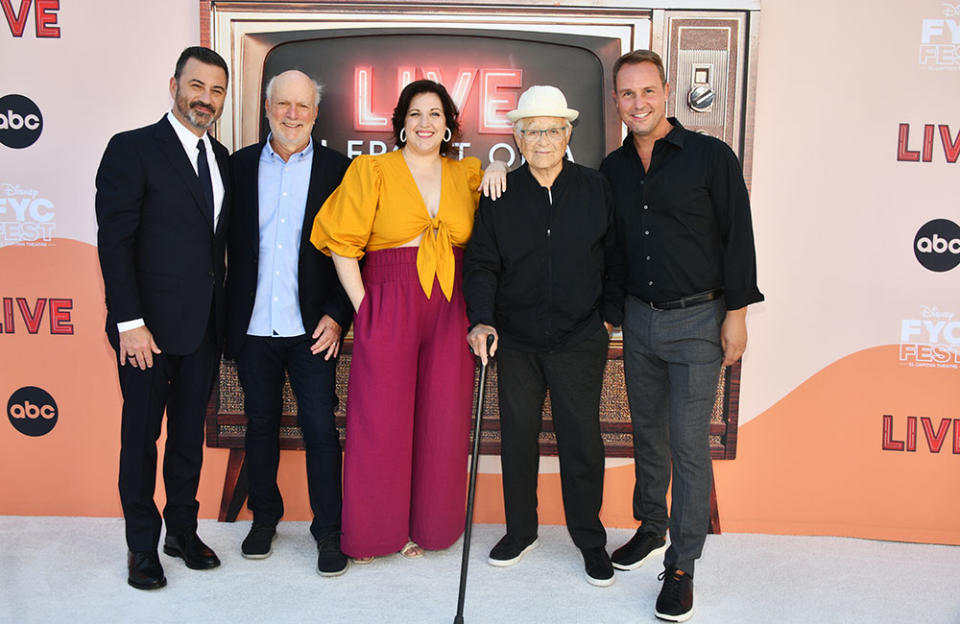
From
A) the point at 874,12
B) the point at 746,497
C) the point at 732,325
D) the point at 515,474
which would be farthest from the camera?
the point at 746,497

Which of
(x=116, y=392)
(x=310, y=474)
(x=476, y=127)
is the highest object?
(x=476, y=127)

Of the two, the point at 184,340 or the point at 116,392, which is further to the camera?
the point at 116,392

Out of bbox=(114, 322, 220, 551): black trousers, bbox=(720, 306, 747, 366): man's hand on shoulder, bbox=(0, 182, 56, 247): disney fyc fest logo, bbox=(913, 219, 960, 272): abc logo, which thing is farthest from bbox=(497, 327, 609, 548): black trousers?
bbox=(0, 182, 56, 247): disney fyc fest logo

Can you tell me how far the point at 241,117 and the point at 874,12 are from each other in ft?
8.37

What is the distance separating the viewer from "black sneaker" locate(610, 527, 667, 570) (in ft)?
8.61

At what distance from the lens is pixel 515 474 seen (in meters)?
2.57

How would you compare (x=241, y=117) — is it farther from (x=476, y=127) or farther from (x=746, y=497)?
(x=746, y=497)

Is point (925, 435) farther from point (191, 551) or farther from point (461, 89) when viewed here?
point (191, 551)

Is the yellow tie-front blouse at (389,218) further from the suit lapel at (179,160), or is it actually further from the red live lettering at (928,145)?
the red live lettering at (928,145)

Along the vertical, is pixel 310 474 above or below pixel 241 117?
below

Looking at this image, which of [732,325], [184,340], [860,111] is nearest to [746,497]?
[732,325]

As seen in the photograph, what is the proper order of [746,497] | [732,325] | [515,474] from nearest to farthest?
1. [732,325]
2. [515,474]
3. [746,497]

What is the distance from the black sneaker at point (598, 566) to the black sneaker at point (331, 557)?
2.87 feet

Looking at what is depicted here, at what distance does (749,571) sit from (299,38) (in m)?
2.70
